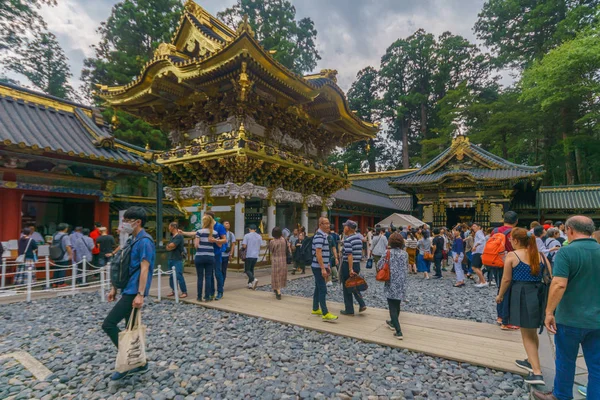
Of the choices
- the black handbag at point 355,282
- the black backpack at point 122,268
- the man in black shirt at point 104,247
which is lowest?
the black handbag at point 355,282

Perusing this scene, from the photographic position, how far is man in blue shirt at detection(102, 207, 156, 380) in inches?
123

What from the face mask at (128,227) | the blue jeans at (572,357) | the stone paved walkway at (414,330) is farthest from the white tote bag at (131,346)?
the blue jeans at (572,357)

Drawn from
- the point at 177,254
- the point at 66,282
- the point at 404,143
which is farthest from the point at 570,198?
the point at 66,282

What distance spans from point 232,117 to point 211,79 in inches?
60.6

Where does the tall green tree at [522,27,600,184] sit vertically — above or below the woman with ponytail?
above

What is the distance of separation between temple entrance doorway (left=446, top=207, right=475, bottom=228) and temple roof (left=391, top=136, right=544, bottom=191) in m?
2.92

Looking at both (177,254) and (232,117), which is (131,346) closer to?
(177,254)

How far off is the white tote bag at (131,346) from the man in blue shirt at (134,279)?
128 mm

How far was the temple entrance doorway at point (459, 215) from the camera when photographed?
21319 millimetres

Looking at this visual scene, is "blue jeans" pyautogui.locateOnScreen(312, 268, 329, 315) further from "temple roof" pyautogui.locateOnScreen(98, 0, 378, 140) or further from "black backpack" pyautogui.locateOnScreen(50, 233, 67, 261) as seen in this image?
"temple roof" pyautogui.locateOnScreen(98, 0, 378, 140)

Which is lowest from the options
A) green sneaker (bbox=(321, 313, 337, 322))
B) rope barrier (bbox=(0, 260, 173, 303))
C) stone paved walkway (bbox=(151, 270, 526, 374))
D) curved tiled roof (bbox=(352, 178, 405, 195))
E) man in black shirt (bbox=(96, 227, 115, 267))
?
stone paved walkway (bbox=(151, 270, 526, 374))

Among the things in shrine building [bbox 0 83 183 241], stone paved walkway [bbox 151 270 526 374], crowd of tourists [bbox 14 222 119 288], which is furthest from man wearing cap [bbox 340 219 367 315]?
shrine building [bbox 0 83 183 241]

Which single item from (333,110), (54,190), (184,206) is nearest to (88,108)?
(54,190)

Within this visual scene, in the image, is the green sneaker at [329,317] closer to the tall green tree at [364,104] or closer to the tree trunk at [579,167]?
the tree trunk at [579,167]
